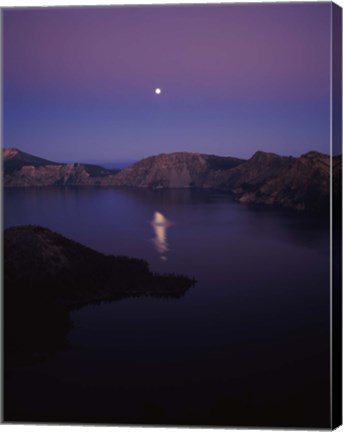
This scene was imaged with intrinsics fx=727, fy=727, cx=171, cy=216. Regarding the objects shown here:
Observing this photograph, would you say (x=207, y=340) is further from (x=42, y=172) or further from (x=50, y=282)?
Answer: (x=42, y=172)

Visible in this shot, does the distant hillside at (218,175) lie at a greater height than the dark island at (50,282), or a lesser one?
greater

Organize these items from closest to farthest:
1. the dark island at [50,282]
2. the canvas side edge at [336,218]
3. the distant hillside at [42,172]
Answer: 1. the canvas side edge at [336,218]
2. the dark island at [50,282]
3. the distant hillside at [42,172]

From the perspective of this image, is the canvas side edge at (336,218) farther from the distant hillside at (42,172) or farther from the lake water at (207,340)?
the distant hillside at (42,172)

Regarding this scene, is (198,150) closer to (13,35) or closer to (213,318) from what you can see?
(213,318)

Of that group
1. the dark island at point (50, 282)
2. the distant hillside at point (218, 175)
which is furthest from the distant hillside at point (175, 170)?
the dark island at point (50, 282)

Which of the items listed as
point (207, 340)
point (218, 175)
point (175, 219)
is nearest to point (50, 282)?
point (175, 219)

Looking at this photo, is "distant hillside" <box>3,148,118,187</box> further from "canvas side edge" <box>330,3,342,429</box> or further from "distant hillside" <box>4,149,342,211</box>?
"canvas side edge" <box>330,3,342,429</box>

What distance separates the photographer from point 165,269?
520cm

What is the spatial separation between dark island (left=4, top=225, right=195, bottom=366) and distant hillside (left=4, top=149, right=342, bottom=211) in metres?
0.49

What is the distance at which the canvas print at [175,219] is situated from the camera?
5.05 m

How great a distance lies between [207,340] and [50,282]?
120 centimetres

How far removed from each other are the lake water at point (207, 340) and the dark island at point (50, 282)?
0.07m

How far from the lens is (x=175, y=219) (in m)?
5.33

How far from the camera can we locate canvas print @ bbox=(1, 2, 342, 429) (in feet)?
16.6
